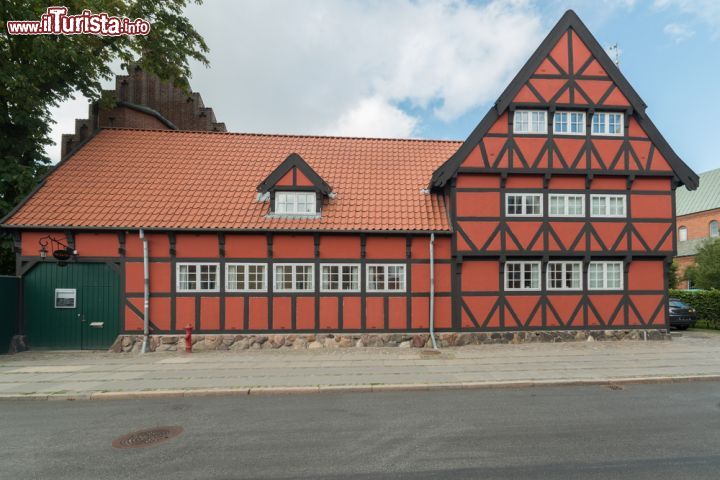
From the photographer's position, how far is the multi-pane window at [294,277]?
1338 cm

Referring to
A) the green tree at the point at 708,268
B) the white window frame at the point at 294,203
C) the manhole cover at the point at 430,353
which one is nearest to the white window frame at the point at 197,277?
the white window frame at the point at 294,203

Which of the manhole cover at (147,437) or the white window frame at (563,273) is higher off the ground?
the white window frame at (563,273)

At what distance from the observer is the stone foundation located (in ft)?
42.1

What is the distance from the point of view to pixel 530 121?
14.1 metres

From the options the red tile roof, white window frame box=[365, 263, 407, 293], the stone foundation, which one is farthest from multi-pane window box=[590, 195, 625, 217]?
white window frame box=[365, 263, 407, 293]

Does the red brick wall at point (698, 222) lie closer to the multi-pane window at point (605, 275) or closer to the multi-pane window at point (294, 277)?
the multi-pane window at point (605, 275)

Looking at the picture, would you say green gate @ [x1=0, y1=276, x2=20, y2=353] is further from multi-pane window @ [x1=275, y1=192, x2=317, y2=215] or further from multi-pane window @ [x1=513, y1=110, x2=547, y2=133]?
multi-pane window @ [x1=513, y1=110, x2=547, y2=133]

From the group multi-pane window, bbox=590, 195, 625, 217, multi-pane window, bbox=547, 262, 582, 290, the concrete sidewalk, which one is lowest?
the concrete sidewalk

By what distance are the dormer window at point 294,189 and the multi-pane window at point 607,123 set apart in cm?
1049

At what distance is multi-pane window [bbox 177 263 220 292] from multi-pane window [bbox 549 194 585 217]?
41.2 feet

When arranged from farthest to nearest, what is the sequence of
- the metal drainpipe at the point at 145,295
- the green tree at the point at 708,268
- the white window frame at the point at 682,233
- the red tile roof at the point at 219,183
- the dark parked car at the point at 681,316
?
1. the white window frame at the point at 682,233
2. the green tree at the point at 708,268
3. the dark parked car at the point at 681,316
4. the red tile roof at the point at 219,183
5. the metal drainpipe at the point at 145,295

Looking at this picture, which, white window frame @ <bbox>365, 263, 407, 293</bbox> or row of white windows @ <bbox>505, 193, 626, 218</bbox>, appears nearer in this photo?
white window frame @ <bbox>365, 263, 407, 293</bbox>

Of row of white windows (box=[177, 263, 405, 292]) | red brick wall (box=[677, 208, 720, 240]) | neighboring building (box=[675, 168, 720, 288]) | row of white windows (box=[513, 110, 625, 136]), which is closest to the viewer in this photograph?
row of white windows (box=[177, 263, 405, 292])

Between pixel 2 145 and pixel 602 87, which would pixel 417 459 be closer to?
pixel 602 87
